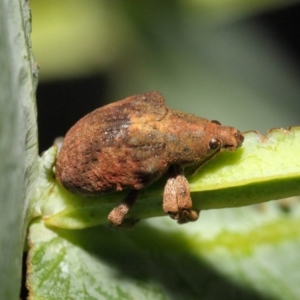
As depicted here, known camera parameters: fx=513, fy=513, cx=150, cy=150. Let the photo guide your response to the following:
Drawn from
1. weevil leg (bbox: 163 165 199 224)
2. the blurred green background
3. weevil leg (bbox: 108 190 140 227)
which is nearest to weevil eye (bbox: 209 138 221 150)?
weevil leg (bbox: 163 165 199 224)

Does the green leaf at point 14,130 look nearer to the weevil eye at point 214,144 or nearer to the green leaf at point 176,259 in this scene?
the green leaf at point 176,259

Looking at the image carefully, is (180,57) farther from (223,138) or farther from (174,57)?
(223,138)

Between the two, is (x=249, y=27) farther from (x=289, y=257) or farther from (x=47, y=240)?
(x=47, y=240)

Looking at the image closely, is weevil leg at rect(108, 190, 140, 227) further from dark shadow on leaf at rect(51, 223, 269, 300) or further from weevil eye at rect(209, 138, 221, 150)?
weevil eye at rect(209, 138, 221, 150)

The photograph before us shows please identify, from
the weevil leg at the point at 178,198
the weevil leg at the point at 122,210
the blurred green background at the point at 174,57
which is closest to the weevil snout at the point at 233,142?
the weevil leg at the point at 178,198

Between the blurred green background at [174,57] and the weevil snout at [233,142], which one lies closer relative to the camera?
the weevil snout at [233,142]

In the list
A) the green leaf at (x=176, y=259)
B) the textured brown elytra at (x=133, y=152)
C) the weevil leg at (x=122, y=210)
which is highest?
the textured brown elytra at (x=133, y=152)

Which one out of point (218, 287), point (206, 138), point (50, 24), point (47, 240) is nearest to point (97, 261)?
point (47, 240)

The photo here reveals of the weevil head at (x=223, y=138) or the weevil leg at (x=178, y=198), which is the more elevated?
the weevil head at (x=223, y=138)
